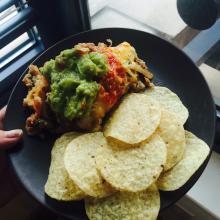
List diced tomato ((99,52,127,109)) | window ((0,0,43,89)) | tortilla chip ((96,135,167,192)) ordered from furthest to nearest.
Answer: window ((0,0,43,89)), diced tomato ((99,52,127,109)), tortilla chip ((96,135,167,192))

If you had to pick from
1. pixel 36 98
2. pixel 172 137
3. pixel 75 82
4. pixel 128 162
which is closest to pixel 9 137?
pixel 36 98

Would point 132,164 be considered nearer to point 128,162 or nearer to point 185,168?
point 128,162

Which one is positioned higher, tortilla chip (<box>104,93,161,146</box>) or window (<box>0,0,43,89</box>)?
window (<box>0,0,43,89</box>)

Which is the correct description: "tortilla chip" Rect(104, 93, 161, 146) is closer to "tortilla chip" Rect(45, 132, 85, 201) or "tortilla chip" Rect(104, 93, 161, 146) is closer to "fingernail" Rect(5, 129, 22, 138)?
"tortilla chip" Rect(45, 132, 85, 201)

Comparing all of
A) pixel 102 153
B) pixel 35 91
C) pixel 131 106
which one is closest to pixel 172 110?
pixel 131 106

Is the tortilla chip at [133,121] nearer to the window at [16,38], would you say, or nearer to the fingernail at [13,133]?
the fingernail at [13,133]

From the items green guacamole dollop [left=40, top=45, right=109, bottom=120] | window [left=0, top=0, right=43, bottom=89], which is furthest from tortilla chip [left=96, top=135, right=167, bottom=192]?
window [left=0, top=0, right=43, bottom=89]

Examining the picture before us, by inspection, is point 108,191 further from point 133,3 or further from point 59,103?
point 133,3
